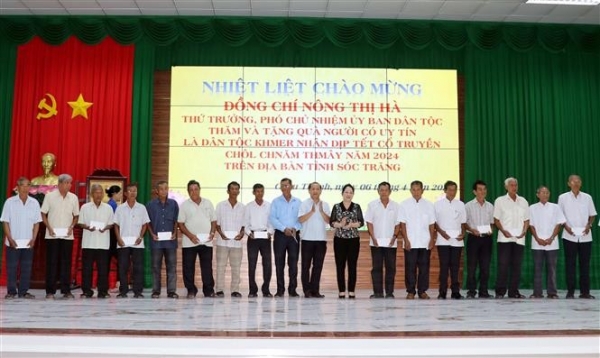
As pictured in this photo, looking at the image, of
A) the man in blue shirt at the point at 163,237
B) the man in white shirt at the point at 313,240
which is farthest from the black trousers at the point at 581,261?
the man in blue shirt at the point at 163,237

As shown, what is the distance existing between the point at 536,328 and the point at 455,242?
275 cm

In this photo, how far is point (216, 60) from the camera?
338 inches

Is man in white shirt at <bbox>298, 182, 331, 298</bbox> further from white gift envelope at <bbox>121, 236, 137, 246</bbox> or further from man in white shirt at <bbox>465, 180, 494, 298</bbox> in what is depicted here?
white gift envelope at <bbox>121, 236, 137, 246</bbox>

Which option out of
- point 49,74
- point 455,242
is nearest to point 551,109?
point 455,242

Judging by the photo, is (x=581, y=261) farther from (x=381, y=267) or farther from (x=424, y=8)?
(x=424, y=8)

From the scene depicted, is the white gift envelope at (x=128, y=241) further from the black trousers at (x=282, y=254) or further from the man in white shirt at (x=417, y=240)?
the man in white shirt at (x=417, y=240)

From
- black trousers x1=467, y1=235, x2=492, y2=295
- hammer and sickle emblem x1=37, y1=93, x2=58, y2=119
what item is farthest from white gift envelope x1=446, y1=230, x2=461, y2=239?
hammer and sickle emblem x1=37, y1=93, x2=58, y2=119

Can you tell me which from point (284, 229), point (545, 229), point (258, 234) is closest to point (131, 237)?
point (258, 234)

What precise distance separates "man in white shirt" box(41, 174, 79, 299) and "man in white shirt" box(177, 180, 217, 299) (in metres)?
1.09

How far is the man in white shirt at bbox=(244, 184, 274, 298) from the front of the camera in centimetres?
640

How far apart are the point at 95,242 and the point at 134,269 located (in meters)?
0.48

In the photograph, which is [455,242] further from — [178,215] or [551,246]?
[178,215]

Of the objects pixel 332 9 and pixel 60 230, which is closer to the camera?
pixel 60 230

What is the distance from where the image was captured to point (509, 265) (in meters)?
6.37
